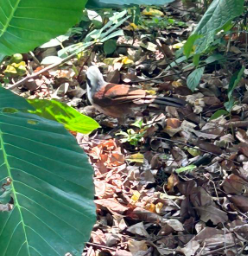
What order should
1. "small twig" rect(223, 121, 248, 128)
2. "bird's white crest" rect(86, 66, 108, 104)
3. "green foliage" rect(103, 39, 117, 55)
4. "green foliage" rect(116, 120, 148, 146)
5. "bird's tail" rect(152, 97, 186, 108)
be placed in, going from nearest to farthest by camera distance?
"small twig" rect(223, 121, 248, 128)
"green foliage" rect(116, 120, 148, 146)
"bird's tail" rect(152, 97, 186, 108)
"bird's white crest" rect(86, 66, 108, 104)
"green foliage" rect(103, 39, 117, 55)

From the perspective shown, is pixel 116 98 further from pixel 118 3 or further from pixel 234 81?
pixel 118 3

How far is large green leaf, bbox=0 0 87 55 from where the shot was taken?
4.50 ft

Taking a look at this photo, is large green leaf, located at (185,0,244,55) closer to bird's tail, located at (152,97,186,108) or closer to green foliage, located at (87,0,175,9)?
green foliage, located at (87,0,175,9)

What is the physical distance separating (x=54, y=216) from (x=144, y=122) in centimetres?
317

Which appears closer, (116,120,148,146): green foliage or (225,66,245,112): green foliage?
(225,66,245,112): green foliage

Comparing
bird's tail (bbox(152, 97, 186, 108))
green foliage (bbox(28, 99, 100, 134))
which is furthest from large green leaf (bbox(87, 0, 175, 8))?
bird's tail (bbox(152, 97, 186, 108))

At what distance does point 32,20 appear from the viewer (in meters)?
1.41

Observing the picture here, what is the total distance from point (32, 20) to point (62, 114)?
0.58m

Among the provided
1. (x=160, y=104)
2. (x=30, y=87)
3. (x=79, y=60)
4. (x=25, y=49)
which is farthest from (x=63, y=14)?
(x=79, y=60)

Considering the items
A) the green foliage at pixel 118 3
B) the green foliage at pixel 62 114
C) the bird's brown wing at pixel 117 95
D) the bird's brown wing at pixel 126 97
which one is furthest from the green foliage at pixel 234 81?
the bird's brown wing at pixel 117 95

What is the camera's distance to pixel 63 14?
140 cm

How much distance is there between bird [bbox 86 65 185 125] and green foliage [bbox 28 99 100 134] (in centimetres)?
238

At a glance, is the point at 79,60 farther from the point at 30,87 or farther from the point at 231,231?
the point at 231,231

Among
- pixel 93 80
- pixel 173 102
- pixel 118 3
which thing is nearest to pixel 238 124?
pixel 173 102
